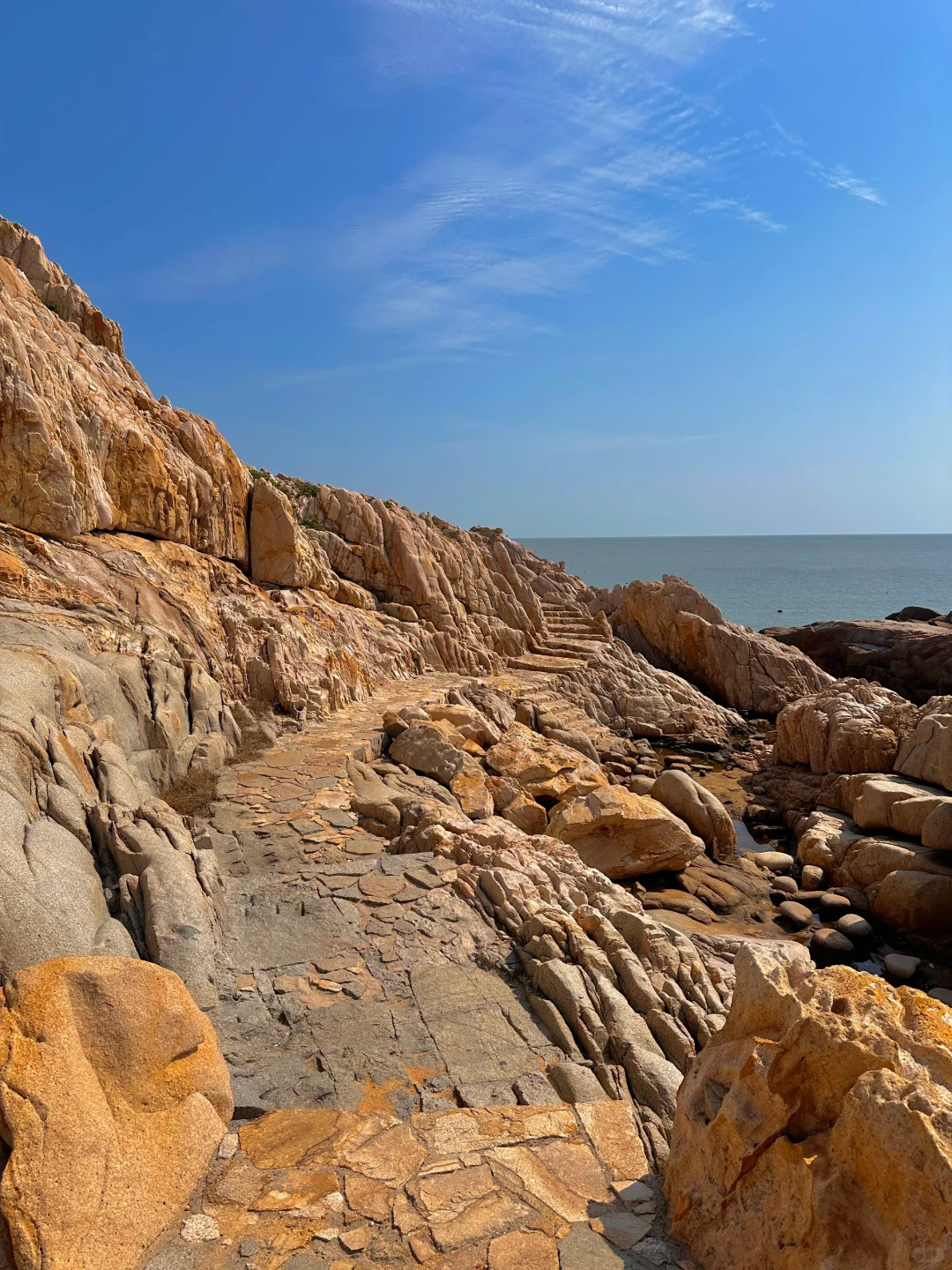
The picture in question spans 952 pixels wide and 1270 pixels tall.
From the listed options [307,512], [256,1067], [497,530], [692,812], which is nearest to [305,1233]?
[256,1067]

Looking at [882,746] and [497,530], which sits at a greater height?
[497,530]

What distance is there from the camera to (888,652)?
1602 inches

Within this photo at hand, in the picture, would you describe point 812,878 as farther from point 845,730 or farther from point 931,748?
point 845,730

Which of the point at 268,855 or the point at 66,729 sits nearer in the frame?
the point at 66,729

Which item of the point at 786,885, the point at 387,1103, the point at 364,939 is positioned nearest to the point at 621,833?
the point at 786,885

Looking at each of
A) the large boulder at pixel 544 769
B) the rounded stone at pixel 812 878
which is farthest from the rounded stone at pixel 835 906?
the large boulder at pixel 544 769

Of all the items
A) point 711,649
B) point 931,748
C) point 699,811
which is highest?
point 711,649

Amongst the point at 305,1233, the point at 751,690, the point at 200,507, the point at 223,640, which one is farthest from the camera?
the point at 751,690

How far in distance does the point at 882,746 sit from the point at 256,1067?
22870 millimetres

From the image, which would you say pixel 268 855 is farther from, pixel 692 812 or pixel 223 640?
pixel 692 812

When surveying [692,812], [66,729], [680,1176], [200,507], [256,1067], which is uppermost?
[200,507]

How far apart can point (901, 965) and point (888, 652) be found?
29639mm

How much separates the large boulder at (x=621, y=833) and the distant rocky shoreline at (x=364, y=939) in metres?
0.09

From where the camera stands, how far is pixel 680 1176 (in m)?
4.86
